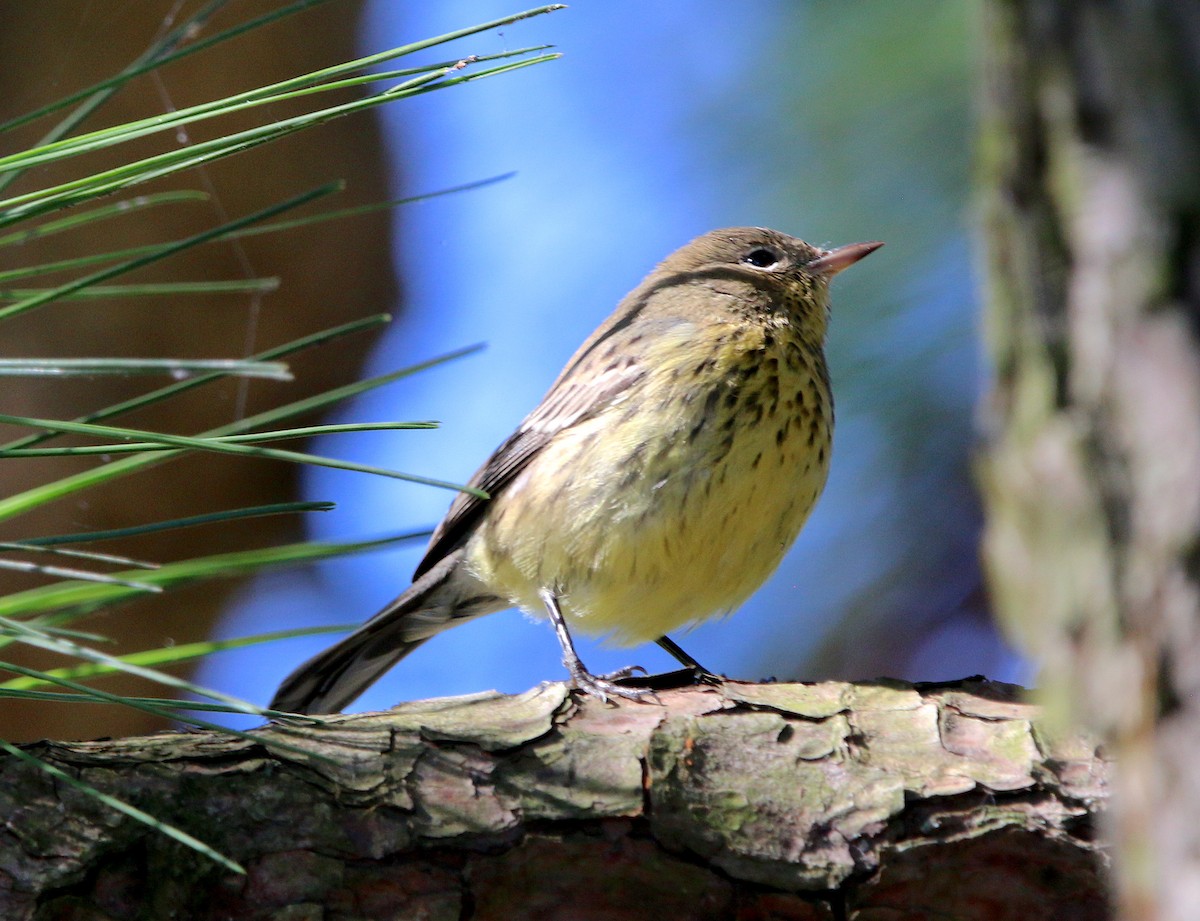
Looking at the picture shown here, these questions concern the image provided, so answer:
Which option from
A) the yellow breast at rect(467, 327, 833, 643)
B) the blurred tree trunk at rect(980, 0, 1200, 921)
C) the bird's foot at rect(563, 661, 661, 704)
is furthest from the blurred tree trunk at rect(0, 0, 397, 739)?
the blurred tree trunk at rect(980, 0, 1200, 921)

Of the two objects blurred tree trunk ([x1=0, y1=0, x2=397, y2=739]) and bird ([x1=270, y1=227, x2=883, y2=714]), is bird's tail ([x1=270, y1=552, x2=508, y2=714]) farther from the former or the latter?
blurred tree trunk ([x1=0, y1=0, x2=397, y2=739])

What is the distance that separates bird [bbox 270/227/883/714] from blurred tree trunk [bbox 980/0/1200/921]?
2.16 m

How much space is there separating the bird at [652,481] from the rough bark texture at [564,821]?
97 cm

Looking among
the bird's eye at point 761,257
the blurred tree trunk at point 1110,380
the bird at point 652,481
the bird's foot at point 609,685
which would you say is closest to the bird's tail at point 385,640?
the bird at point 652,481

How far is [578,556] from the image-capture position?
13.1 feet

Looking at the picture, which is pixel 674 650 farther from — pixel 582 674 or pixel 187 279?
pixel 187 279

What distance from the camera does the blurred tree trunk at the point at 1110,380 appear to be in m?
1.07

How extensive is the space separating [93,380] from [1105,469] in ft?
14.1

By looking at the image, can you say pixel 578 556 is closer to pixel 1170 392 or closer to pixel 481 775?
pixel 481 775

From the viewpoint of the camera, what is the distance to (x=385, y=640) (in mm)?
4477

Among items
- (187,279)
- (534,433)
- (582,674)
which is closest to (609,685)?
(582,674)

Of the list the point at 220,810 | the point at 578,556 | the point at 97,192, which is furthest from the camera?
the point at 578,556

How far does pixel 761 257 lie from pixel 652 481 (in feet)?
4.39

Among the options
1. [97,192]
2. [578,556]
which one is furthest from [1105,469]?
[578,556]
